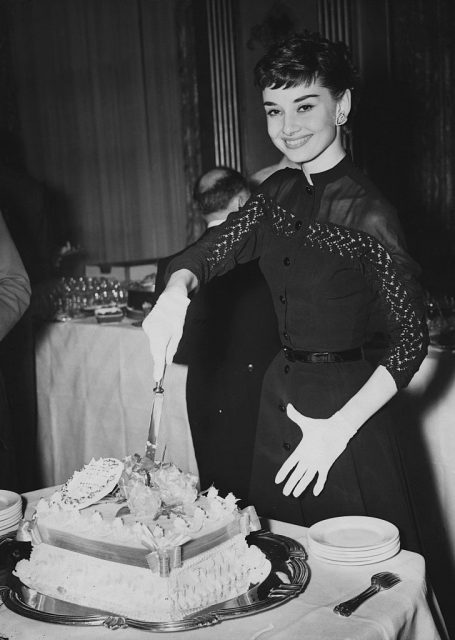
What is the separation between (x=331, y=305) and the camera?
1.78 meters

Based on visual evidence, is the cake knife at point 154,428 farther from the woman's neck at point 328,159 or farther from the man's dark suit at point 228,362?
the man's dark suit at point 228,362

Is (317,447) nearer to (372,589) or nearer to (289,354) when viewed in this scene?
(289,354)

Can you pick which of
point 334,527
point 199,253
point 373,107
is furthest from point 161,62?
point 334,527

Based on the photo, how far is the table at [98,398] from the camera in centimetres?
367

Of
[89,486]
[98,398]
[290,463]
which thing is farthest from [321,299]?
[98,398]

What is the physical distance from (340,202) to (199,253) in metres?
0.33

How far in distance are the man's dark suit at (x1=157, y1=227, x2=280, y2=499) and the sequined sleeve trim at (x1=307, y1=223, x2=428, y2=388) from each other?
4.32 ft

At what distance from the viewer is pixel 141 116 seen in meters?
7.34

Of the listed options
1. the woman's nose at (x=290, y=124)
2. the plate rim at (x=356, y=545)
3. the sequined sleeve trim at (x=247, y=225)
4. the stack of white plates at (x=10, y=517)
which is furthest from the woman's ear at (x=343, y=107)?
the stack of white plates at (x=10, y=517)

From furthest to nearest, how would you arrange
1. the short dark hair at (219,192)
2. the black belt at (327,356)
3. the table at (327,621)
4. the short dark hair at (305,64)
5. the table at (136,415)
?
the short dark hair at (219,192), the table at (136,415), the black belt at (327,356), the short dark hair at (305,64), the table at (327,621)

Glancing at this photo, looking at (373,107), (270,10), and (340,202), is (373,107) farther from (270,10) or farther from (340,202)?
(340,202)

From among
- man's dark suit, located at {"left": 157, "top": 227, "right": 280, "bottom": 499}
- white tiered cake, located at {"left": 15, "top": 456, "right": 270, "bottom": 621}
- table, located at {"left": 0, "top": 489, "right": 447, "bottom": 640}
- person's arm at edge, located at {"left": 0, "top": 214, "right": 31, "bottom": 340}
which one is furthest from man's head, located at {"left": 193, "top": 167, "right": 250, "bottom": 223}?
table, located at {"left": 0, "top": 489, "right": 447, "bottom": 640}

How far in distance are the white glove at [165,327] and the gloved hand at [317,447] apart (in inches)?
11.1

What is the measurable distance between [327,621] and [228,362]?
1.91 m
